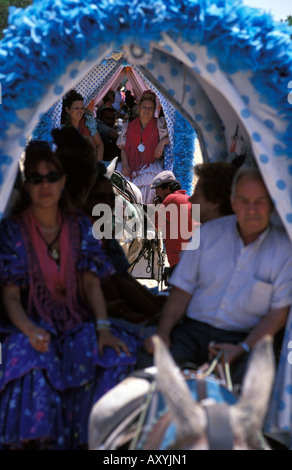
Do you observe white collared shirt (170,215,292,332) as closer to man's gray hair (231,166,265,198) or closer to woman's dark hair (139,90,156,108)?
man's gray hair (231,166,265,198)

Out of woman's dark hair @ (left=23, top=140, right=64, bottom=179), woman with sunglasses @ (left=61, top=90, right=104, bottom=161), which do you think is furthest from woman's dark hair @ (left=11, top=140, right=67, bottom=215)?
woman with sunglasses @ (left=61, top=90, right=104, bottom=161)

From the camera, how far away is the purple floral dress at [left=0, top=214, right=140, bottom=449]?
3047mm

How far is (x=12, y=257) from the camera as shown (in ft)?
10.5

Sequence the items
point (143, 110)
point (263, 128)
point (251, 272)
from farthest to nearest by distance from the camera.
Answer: point (143, 110) → point (251, 272) → point (263, 128)

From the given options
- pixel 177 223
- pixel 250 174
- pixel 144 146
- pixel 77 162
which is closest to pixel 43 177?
pixel 77 162

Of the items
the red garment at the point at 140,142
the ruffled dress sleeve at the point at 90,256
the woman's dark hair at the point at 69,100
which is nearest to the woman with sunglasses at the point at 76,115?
the woman's dark hair at the point at 69,100

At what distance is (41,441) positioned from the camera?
3.10m

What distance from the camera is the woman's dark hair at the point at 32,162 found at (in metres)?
3.36

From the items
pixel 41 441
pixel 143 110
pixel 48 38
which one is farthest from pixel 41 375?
pixel 143 110

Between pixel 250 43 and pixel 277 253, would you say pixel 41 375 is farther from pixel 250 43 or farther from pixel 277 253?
pixel 250 43

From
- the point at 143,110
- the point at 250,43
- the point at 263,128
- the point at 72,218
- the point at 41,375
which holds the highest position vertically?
the point at 143,110

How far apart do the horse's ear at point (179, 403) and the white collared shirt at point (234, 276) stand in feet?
4.45

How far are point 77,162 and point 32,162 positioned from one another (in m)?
0.60

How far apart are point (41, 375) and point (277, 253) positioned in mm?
1455
